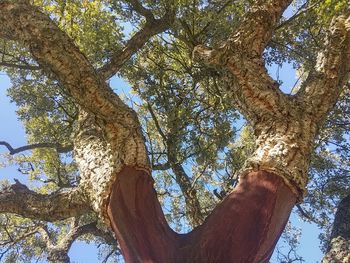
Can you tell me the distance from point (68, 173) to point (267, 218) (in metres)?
8.80

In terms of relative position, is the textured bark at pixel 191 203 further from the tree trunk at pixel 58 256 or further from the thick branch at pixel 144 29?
the tree trunk at pixel 58 256

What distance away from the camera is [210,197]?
1132 centimetres

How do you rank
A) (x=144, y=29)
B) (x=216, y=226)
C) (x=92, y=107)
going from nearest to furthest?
(x=216, y=226) → (x=92, y=107) → (x=144, y=29)

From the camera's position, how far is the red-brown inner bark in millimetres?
2922

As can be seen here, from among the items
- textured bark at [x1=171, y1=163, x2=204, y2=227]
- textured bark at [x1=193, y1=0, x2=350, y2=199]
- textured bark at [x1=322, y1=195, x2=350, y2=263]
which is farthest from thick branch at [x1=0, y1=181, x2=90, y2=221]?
Result: textured bark at [x1=322, y1=195, x2=350, y2=263]

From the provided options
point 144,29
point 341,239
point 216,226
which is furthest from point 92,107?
point 144,29

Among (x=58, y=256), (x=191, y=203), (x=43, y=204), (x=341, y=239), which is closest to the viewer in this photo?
(x=43, y=204)

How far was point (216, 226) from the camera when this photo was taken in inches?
121

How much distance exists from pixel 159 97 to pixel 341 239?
14.5 ft

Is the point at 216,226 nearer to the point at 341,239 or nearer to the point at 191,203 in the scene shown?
the point at 341,239

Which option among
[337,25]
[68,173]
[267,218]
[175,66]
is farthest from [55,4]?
[267,218]

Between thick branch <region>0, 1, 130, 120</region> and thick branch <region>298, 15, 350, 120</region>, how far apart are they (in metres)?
1.65

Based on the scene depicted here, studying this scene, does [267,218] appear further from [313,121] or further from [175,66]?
[175,66]

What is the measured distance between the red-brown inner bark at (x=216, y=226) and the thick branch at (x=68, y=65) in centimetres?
80
